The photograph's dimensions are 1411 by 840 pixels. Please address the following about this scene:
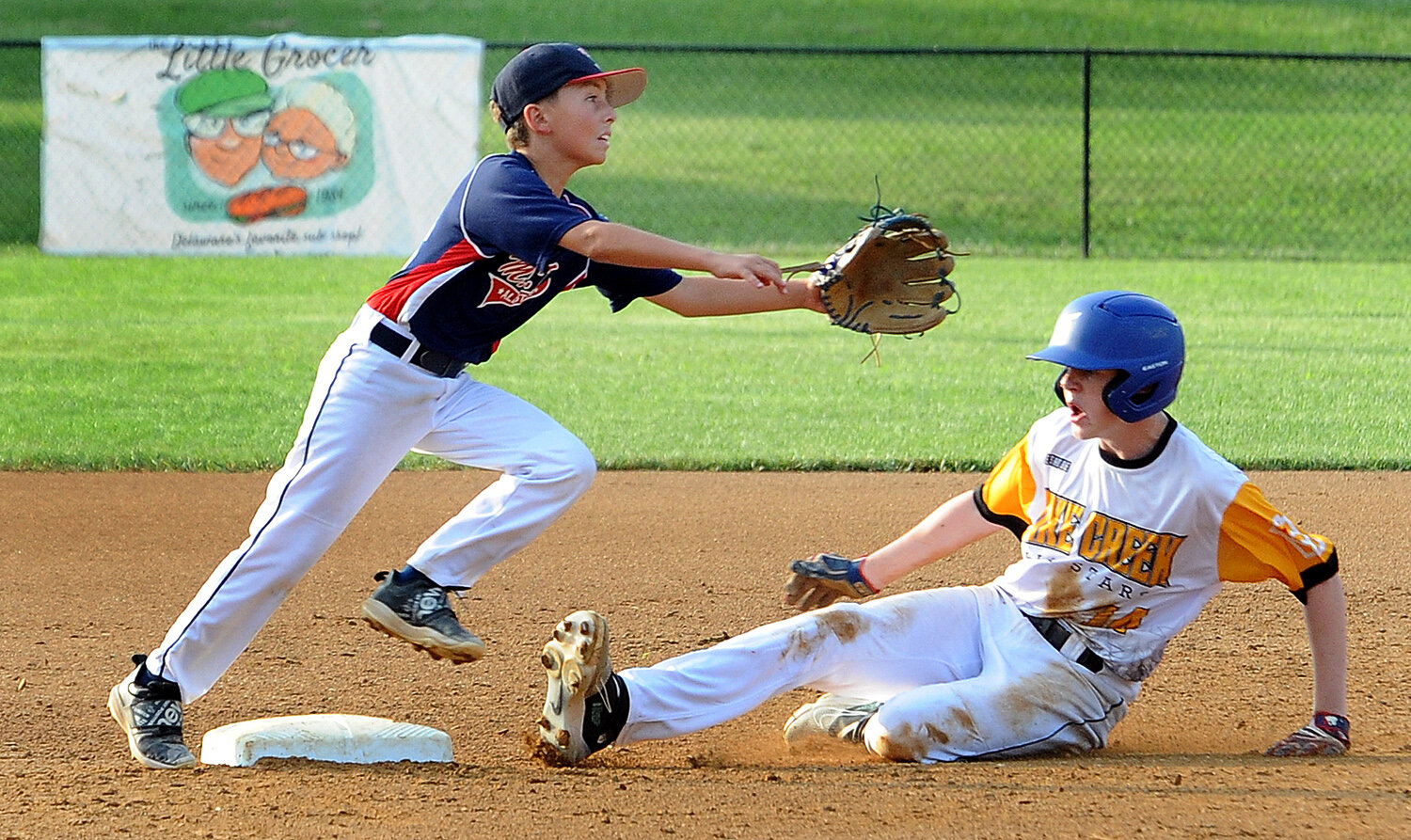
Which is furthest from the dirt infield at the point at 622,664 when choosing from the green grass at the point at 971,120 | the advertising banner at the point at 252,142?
the green grass at the point at 971,120

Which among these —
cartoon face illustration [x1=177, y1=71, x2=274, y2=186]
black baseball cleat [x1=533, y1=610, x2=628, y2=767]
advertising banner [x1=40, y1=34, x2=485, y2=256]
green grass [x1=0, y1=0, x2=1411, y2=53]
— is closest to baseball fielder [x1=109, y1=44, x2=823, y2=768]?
black baseball cleat [x1=533, y1=610, x2=628, y2=767]

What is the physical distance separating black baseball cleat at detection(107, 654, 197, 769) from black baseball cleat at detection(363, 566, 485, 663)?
51 cm

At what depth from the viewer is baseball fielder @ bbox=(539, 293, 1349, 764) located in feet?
12.0

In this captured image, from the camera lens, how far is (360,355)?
12.6 ft

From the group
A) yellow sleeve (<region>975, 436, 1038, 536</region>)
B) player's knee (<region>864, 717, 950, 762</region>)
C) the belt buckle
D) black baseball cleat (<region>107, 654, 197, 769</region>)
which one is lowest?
player's knee (<region>864, 717, 950, 762</region>)

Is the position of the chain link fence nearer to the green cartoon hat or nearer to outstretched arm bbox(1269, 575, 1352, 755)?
the green cartoon hat

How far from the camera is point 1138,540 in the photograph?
378 cm

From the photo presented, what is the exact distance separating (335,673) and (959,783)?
205 centimetres

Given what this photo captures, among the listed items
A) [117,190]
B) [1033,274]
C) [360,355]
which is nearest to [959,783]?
[360,355]

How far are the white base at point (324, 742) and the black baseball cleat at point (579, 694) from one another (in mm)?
333

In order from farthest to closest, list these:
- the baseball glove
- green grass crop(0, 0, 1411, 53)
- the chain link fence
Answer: green grass crop(0, 0, 1411, 53)
the chain link fence
the baseball glove

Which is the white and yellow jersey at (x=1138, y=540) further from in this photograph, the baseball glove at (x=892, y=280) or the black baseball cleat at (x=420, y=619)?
the black baseball cleat at (x=420, y=619)

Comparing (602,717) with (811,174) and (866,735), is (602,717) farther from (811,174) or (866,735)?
(811,174)

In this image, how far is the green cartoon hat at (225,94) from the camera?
15.2 meters
